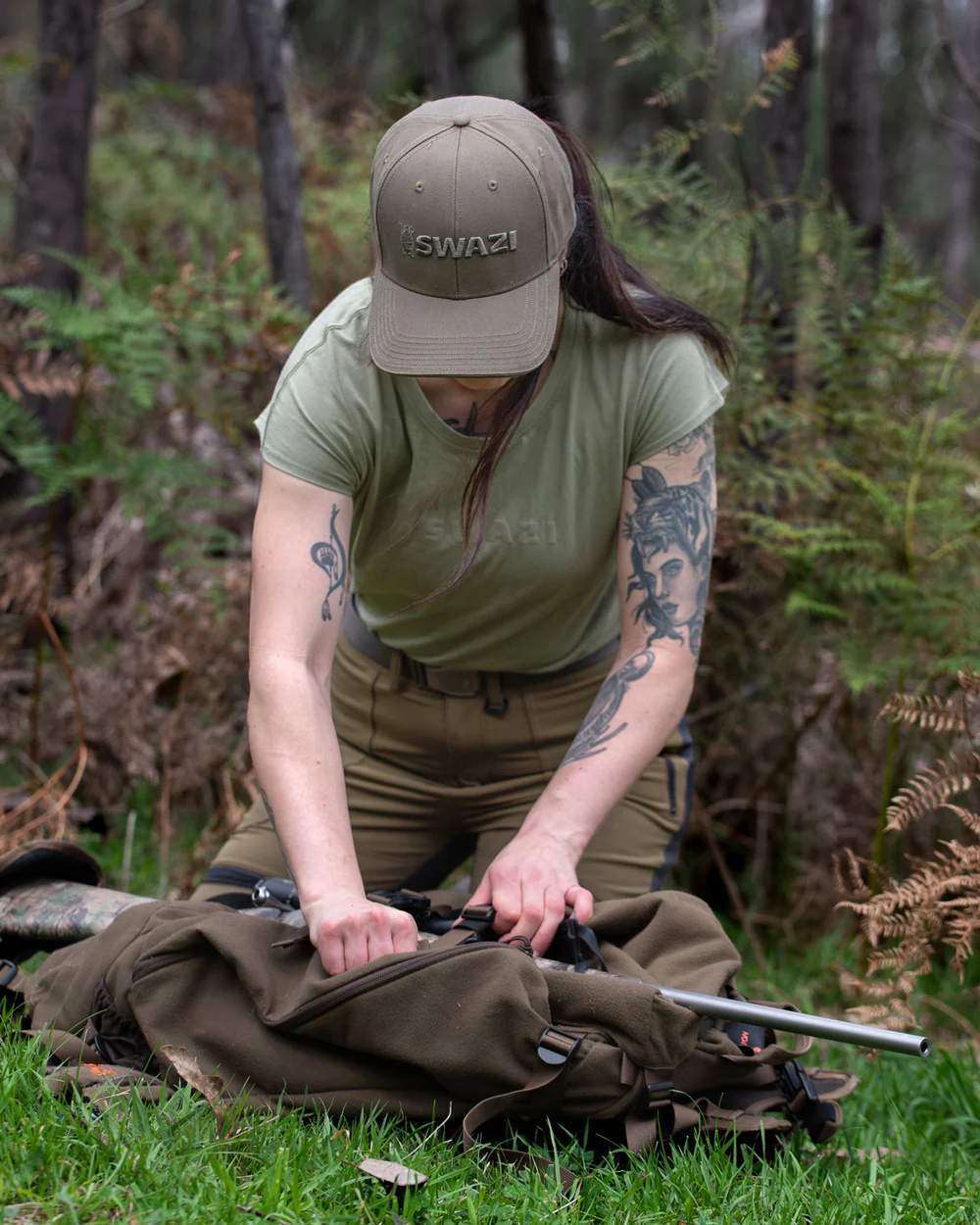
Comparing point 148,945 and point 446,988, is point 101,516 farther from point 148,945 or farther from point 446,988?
point 446,988

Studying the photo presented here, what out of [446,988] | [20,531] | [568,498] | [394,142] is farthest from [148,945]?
[20,531]

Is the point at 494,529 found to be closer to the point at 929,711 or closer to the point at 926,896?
the point at 929,711

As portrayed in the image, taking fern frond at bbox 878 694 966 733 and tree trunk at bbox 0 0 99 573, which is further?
tree trunk at bbox 0 0 99 573

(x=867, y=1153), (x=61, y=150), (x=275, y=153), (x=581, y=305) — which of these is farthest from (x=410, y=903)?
(x=61, y=150)

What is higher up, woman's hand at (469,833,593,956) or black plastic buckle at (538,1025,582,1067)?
woman's hand at (469,833,593,956)

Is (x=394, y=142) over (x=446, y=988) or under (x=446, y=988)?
over

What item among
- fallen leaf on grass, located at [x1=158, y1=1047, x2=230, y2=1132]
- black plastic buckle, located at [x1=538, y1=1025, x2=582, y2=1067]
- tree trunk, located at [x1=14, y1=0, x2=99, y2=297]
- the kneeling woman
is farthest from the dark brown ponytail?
tree trunk, located at [x1=14, y1=0, x2=99, y2=297]

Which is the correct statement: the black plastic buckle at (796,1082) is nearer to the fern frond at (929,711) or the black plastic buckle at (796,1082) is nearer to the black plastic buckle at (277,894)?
the fern frond at (929,711)

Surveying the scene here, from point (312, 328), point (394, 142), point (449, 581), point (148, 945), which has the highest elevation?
point (394, 142)

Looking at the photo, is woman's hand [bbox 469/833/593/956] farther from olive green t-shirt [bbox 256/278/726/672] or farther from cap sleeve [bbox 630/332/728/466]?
cap sleeve [bbox 630/332/728/466]

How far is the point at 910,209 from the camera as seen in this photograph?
30.5m

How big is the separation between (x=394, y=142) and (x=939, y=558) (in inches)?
91.3

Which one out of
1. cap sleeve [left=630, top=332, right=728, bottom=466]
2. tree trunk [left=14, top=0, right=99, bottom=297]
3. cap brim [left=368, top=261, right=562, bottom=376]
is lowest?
cap sleeve [left=630, top=332, right=728, bottom=466]

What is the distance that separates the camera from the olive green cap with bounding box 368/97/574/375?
8.61ft
